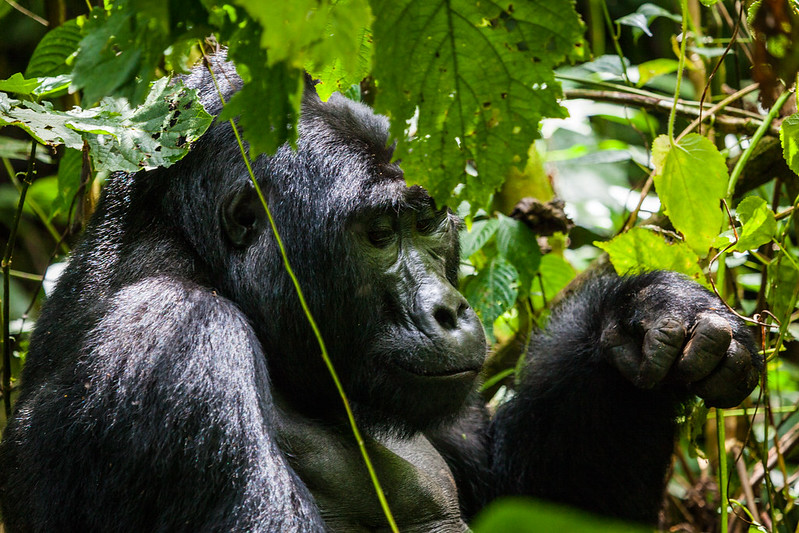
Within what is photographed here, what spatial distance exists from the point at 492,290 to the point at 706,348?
1.06 m

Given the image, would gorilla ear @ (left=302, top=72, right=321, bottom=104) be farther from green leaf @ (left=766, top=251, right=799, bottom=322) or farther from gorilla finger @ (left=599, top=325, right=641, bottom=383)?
green leaf @ (left=766, top=251, right=799, bottom=322)

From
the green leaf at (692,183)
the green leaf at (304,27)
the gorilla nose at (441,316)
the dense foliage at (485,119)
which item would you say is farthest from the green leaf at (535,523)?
the green leaf at (692,183)

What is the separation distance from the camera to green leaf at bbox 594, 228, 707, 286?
9.55 feet

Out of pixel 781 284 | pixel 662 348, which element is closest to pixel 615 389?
pixel 662 348

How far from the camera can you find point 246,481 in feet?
6.92

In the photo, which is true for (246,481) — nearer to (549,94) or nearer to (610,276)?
(549,94)

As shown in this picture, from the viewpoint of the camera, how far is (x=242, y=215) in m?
2.61

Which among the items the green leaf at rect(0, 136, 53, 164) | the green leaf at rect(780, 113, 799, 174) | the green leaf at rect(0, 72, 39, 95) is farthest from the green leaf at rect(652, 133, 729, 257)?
the green leaf at rect(0, 136, 53, 164)

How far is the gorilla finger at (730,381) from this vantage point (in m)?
2.53

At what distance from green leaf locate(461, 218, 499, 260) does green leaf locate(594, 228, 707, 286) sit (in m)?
0.66

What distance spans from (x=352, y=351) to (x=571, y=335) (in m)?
1.04

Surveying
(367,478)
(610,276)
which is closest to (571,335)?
(610,276)

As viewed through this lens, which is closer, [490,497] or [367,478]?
[367,478]

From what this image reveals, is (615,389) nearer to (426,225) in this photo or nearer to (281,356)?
(426,225)
